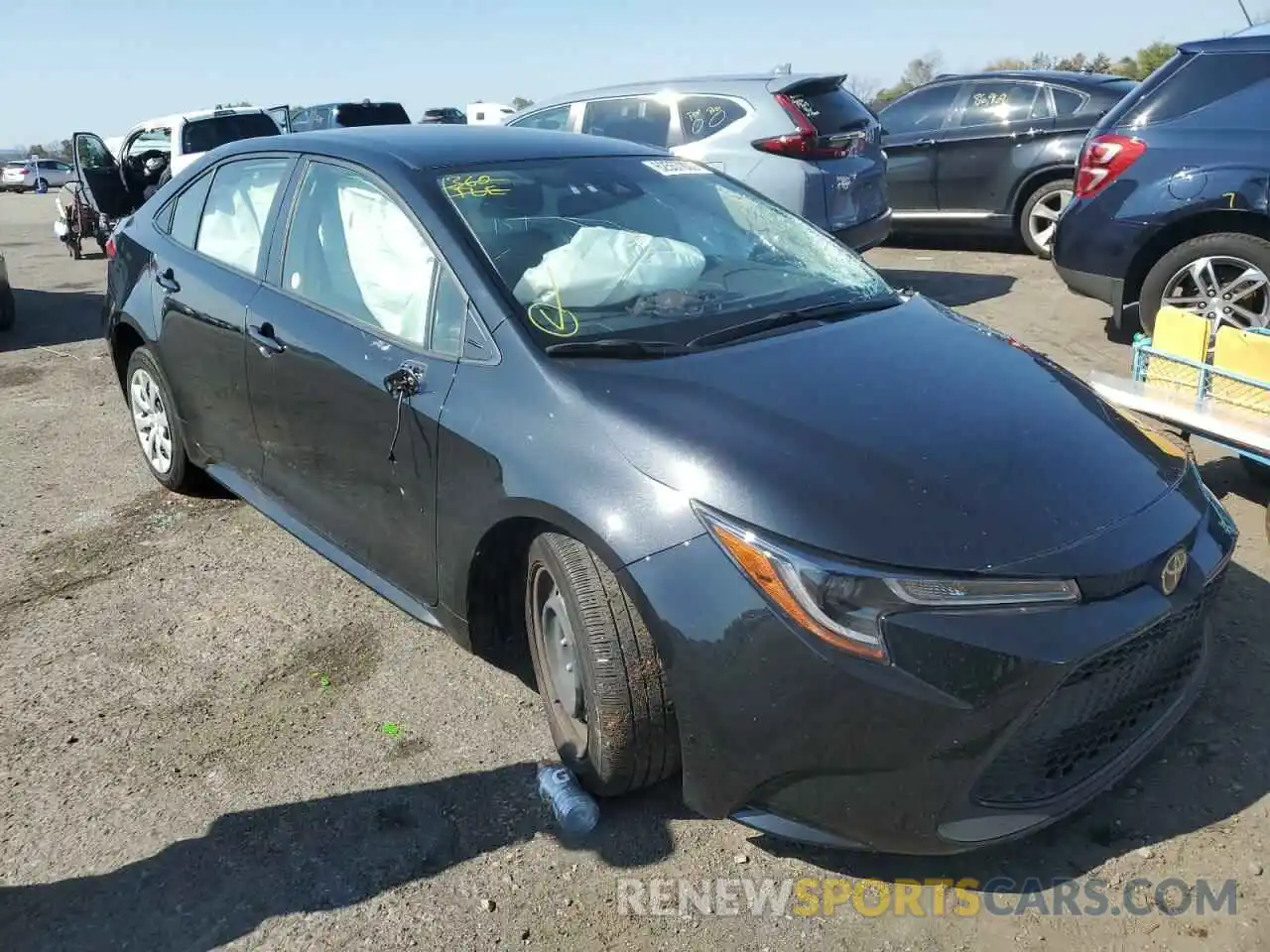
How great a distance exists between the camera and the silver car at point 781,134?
7355mm

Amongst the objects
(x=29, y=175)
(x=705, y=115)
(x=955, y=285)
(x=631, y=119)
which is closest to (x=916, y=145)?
(x=955, y=285)

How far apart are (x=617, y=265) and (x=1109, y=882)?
2.05 metres

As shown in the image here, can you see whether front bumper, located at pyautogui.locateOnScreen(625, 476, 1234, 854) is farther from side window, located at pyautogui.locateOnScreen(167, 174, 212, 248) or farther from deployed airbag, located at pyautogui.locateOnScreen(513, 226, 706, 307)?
side window, located at pyautogui.locateOnScreen(167, 174, 212, 248)

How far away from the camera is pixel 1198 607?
2.51m

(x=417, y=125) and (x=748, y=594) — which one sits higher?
(x=417, y=125)

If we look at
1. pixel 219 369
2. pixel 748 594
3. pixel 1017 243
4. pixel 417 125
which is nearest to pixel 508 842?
pixel 748 594

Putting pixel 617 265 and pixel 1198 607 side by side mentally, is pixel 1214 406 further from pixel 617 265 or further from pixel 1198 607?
pixel 617 265

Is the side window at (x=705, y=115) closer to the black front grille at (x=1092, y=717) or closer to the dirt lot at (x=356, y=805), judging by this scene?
the dirt lot at (x=356, y=805)

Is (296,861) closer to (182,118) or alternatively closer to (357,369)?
(357,369)

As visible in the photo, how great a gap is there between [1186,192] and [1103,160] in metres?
0.52

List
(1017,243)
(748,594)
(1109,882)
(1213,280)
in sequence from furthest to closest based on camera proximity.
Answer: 1. (1017,243)
2. (1213,280)
3. (1109,882)
4. (748,594)

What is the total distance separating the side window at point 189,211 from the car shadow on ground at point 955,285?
5.09 m

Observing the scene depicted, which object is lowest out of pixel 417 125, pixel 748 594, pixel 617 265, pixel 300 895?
pixel 300 895

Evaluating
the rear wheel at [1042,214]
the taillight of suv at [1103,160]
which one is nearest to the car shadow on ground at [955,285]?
the rear wheel at [1042,214]
